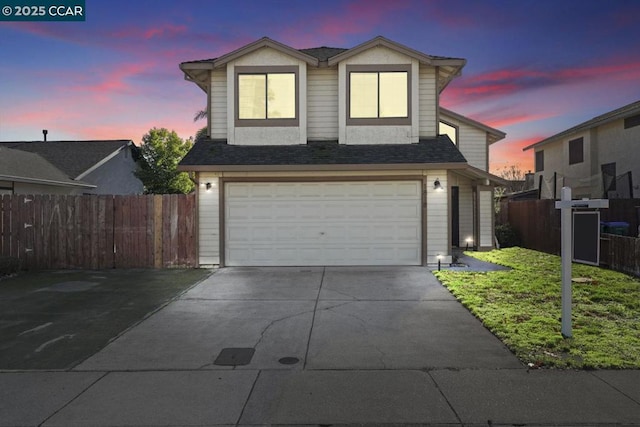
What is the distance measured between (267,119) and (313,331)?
27.9 feet

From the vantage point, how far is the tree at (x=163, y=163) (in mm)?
23641

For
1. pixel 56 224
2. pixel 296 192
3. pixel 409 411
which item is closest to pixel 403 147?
pixel 296 192

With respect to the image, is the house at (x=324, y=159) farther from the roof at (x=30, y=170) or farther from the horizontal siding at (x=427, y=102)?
the roof at (x=30, y=170)

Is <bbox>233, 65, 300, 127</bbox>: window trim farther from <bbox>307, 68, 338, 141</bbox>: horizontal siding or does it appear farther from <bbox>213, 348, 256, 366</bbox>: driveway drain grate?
<bbox>213, 348, 256, 366</bbox>: driveway drain grate

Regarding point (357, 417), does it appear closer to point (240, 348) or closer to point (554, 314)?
point (240, 348)

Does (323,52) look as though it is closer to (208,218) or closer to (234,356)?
(208,218)

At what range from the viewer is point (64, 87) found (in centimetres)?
1944

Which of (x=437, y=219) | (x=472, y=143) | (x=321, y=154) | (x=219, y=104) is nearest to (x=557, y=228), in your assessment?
(x=472, y=143)

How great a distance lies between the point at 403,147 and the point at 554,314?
23.2ft

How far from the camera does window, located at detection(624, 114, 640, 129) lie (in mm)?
19000

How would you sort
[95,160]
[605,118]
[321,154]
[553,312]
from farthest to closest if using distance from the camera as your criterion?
[95,160], [605,118], [321,154], [553,312]

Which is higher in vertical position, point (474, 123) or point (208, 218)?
point (474, 123)

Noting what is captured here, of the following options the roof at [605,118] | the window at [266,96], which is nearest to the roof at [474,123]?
the roof at [605,118]

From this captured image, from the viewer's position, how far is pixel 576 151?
78.3ft
